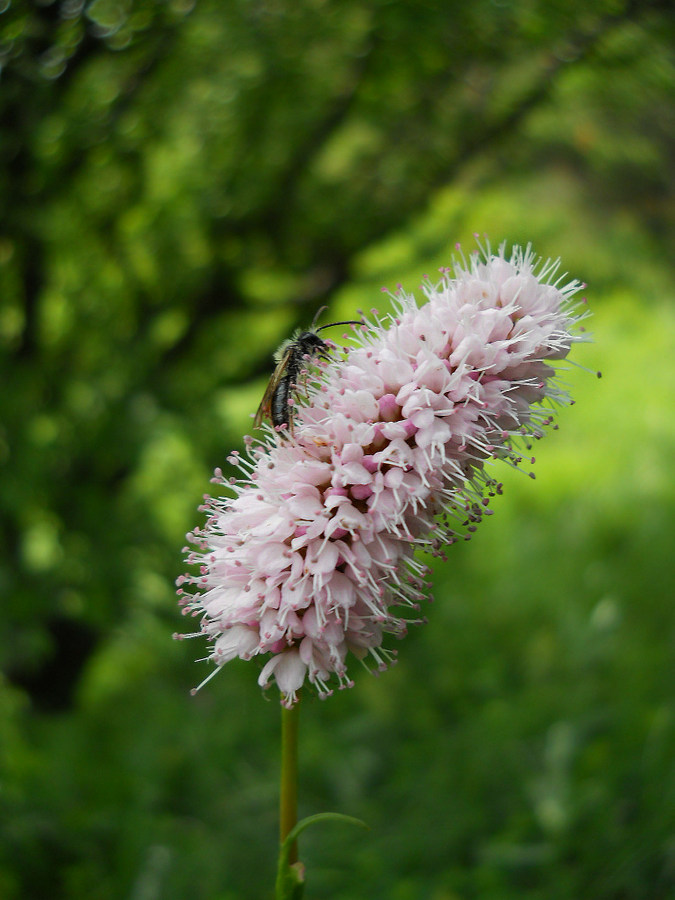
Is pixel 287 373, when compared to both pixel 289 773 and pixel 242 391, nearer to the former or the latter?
pixel 289 773

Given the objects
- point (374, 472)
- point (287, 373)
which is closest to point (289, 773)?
point (374, 472)

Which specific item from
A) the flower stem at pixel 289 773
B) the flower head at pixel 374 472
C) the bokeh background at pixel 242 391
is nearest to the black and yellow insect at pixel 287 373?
the flower head at pixel 374 472

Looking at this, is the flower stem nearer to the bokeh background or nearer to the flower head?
the flower head

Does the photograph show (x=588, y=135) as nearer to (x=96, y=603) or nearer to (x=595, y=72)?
(x=595, y=72)

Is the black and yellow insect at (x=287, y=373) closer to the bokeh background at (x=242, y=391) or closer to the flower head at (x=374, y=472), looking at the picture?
the flower head at (x=374, y=472)

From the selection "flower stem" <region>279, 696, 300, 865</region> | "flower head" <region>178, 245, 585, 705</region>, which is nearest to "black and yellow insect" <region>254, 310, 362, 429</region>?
"flower head" <region>178, 245, 585, 705</region>

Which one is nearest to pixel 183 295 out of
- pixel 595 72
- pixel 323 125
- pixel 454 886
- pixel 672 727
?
pixel 323 125
